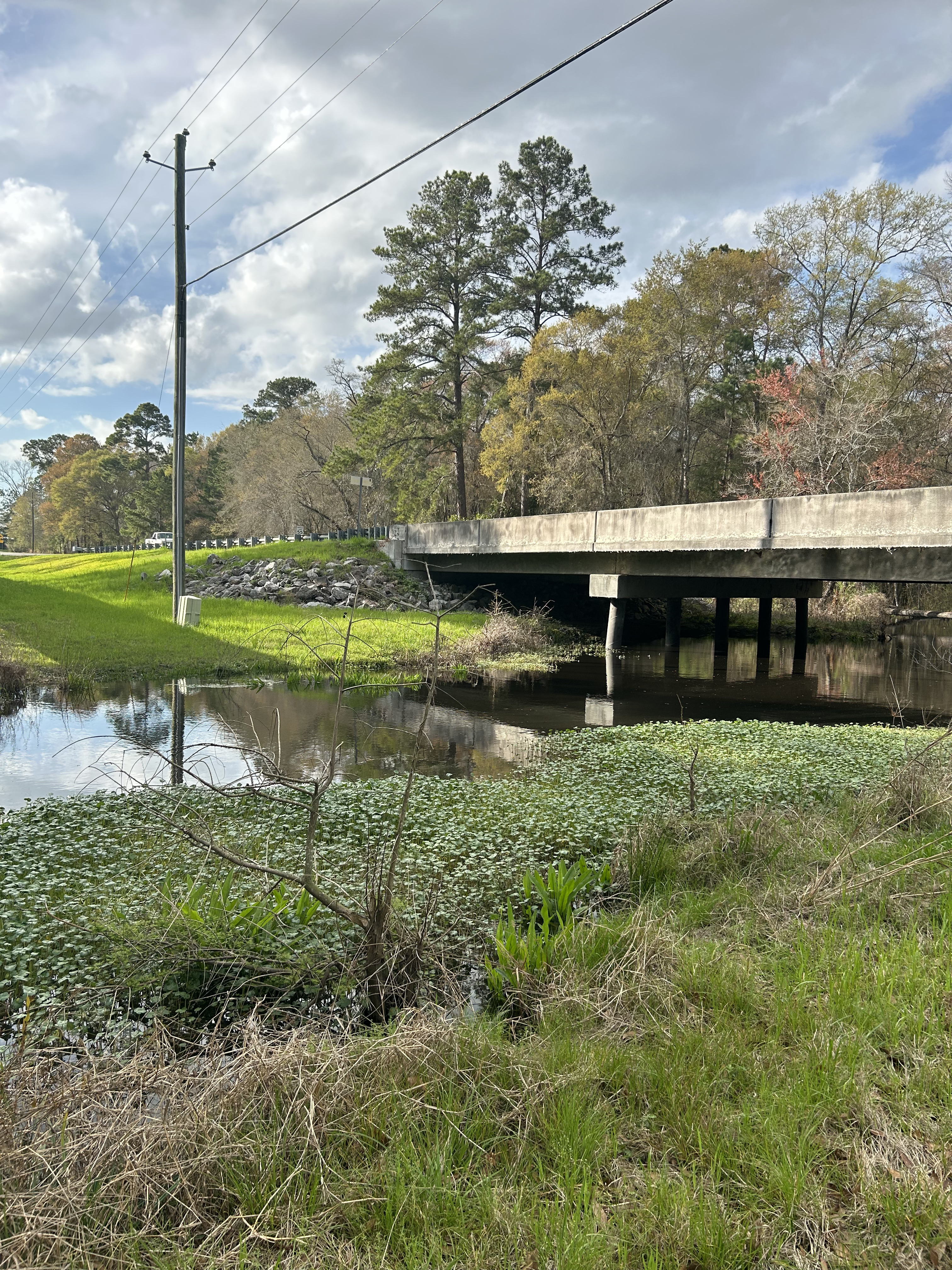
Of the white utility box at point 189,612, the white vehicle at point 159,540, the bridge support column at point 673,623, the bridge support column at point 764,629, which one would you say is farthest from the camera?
the white vehicle at point 159,540

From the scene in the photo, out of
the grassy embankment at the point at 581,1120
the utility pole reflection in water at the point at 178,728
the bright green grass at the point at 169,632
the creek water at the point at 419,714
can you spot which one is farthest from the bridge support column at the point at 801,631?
the grassy embankment at the point at 581,1120

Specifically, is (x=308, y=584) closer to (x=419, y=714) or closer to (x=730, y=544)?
(x=419, y=714)

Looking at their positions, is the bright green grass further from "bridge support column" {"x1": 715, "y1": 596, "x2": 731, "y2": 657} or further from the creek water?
"bridge support column" {"x1": 715, "y1": 596, "x2": 731, "y2": 657}

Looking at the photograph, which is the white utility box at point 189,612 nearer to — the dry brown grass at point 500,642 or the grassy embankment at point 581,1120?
the dry brown grass at point 500,642

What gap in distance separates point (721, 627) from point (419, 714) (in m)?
14.6

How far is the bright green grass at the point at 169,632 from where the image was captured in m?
16.5

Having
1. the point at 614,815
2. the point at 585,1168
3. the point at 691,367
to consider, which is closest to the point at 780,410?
the point at 691,367

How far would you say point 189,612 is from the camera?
20.8 m

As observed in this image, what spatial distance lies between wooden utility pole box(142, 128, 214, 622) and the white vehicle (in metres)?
20.0

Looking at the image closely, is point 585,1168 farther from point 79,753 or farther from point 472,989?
point 79,753

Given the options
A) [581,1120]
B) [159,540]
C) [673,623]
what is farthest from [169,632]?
[159,540]

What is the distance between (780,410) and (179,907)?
108 feet

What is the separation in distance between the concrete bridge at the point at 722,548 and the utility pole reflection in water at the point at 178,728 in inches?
463

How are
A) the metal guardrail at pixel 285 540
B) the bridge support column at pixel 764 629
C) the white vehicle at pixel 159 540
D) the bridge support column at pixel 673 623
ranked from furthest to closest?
the white vehicle at pixel 159 540
the metal guardrail at pixel 285 540
the bridge support column at pixel 673 623
the bridge support column at pixel 764 629
